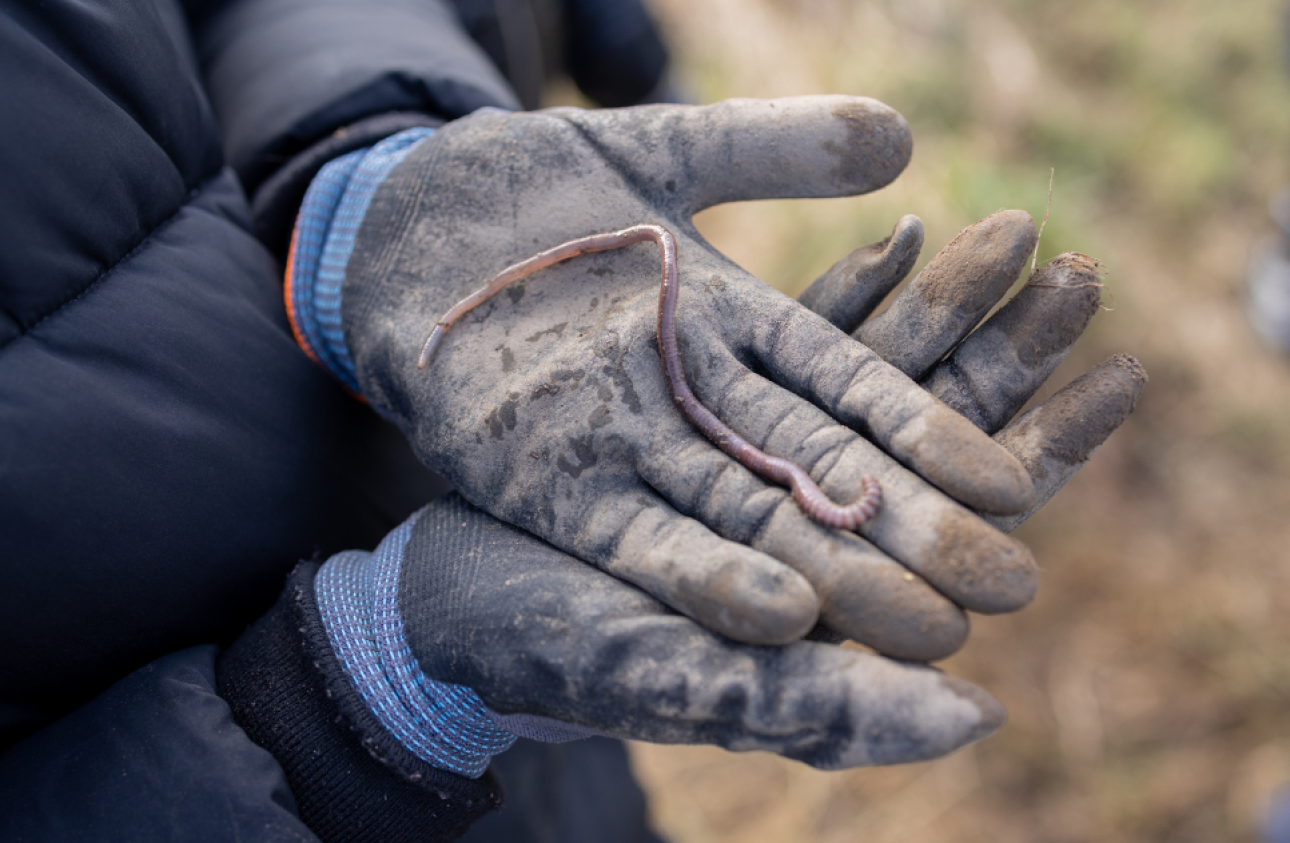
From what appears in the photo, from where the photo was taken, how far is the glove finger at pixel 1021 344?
191cm

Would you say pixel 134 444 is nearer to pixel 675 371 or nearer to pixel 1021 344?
pixel 675 371

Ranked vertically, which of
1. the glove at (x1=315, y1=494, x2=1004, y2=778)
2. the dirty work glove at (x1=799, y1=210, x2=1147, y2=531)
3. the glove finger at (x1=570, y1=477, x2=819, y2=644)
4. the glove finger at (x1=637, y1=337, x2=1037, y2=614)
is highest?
the dirty work glove at (x1=799, y1=210, x2=1147, y2=531)

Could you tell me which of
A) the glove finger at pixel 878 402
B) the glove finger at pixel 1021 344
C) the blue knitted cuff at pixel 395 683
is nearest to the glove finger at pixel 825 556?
the glove finger at pixel 878 402

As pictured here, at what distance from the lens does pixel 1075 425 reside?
1.88 metres

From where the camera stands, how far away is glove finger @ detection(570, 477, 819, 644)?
161 centimetres

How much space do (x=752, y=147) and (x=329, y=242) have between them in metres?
1.35

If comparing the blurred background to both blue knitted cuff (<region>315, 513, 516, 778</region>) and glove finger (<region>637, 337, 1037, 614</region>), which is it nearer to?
blue knitted cuff (<region>315, 513, 516, 778</region>)

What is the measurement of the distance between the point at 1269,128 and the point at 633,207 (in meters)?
7.68

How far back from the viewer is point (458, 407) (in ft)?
Answer: 6.85

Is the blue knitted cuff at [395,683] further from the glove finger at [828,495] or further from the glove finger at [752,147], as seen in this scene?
the glove finger at [752,147]

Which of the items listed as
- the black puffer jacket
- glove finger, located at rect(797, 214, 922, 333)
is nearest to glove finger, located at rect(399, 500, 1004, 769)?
the black puffer jacket

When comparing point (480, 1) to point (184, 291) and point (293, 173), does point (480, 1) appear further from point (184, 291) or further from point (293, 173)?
point (184, 291)

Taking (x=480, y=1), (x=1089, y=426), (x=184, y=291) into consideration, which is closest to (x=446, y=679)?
(x=184, y=291)

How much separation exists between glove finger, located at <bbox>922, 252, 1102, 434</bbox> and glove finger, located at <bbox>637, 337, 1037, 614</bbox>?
→ 18 centimetres
